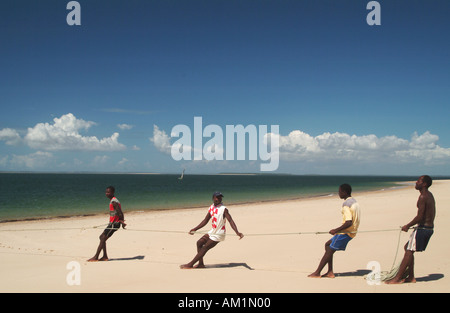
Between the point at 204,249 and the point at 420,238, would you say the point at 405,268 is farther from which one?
the point at 204,249

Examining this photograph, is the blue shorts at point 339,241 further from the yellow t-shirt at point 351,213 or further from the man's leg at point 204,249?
the man's leg at point 204,249

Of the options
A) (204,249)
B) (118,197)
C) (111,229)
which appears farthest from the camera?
(118,197)

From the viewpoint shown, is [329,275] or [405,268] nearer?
[405,268]

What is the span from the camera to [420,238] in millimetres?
6332

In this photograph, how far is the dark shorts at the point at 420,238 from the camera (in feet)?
20.7

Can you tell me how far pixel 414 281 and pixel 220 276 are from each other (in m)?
3.66

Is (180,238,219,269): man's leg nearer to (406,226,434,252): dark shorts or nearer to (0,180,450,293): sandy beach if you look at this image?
(0,180,450,293): sandy beach

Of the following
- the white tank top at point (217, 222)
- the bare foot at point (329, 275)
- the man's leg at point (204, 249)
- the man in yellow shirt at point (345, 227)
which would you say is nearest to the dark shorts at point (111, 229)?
the man's leg at point (204, 249)

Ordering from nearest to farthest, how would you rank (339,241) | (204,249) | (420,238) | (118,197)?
(420,238)
(339,241)
(204,249)
(118,197)

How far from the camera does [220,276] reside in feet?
23.0

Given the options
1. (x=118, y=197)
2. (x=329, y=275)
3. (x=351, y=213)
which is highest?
(x=351, y=213)

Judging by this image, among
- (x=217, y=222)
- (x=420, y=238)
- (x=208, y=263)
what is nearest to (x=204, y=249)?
(x=217, y=222)
